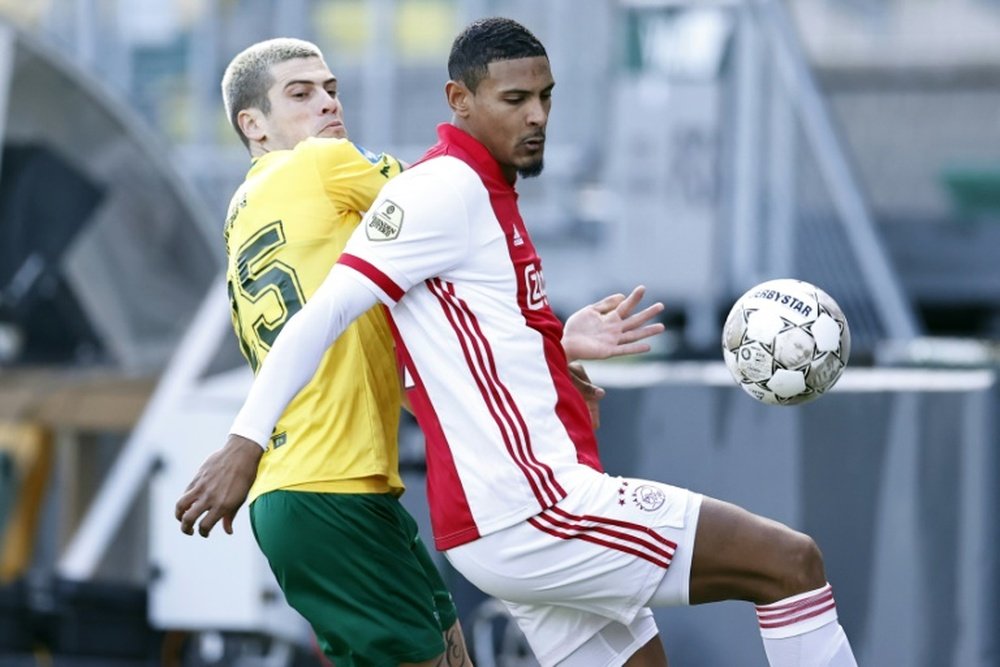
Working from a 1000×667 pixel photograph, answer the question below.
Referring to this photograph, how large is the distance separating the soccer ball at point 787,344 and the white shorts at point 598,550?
0.51 metres

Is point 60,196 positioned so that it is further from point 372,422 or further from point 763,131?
point 372,422

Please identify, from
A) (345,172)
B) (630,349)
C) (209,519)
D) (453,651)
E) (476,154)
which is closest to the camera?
(209,519)

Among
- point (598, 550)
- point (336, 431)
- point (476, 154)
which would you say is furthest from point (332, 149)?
point (598, 550)

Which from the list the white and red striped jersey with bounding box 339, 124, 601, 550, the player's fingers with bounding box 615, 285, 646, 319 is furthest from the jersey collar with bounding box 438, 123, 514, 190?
the player's fingers with bounding box 615, 285, 646, 319

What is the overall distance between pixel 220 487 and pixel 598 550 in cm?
88

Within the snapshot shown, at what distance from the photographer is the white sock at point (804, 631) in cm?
436

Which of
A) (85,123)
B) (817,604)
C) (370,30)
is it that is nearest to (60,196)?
(85,123)

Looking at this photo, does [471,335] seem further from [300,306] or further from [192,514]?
[192,514]

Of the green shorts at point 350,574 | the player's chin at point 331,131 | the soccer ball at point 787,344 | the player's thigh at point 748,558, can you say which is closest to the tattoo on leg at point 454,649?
the green shorts at point 350,574

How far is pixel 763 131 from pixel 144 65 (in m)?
4.94

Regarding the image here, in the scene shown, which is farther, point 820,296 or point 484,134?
point 820,296

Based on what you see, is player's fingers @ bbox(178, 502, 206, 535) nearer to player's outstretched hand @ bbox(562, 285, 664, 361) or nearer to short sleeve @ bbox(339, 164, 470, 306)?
short sleeve @ bbox(339, 164, 470, 306)

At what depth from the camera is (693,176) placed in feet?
37.0

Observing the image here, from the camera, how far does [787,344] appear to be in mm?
4762
